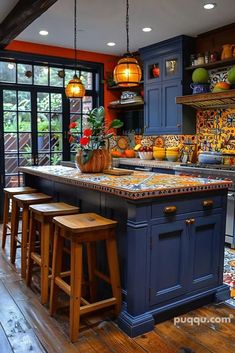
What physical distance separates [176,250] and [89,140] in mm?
1258

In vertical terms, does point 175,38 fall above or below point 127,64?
above

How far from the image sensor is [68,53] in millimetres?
5988

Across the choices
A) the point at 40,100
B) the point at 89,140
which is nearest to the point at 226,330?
the point at 89,140

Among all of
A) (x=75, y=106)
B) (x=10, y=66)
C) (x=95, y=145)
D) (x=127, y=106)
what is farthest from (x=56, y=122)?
(x=95, y=145)

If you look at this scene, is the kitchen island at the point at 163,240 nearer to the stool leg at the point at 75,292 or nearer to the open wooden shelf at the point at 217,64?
the stool leg at the point at 75,292

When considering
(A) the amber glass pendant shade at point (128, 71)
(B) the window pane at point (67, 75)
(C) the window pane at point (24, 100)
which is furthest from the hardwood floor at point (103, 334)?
(B) the window pane at point (67, 75)

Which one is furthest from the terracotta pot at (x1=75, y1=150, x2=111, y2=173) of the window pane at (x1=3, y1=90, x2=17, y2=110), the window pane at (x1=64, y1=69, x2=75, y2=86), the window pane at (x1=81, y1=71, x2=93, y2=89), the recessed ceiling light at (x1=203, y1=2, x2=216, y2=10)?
the window pane at (x1=81, y1=71, x2=93, y2=89)

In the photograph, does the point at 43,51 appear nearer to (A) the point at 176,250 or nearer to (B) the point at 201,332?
(A) the point at 176,250

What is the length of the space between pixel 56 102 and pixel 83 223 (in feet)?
13.2

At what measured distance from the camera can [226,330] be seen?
8.11ft

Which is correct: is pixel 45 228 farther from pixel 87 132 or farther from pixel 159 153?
pixel 159 153

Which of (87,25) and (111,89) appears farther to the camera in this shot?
(111,89)

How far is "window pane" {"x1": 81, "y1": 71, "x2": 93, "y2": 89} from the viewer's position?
6410 millimetres

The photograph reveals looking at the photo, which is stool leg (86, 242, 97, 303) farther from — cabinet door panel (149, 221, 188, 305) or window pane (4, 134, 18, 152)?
window pane (4, 134, 18, 152)
